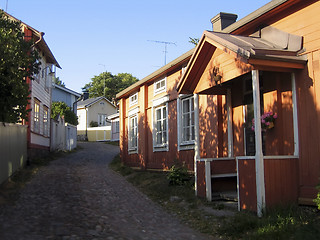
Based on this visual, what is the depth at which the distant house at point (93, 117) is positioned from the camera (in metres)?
40.6

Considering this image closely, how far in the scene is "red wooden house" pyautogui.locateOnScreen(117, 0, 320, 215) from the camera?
651 cm

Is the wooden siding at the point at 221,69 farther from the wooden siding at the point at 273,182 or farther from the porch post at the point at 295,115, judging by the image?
the wooden siding at the point at 273,182

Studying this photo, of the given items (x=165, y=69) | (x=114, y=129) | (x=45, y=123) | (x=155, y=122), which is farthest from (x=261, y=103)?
(x=114, y=129)

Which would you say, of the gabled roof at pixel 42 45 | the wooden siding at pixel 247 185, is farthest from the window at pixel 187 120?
the gabled roof at pixel 42 45

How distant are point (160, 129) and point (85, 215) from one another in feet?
21.9

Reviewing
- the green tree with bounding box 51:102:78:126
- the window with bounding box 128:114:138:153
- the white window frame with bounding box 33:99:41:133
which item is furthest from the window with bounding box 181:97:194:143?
the green tree with bounding box 51:102:78:126

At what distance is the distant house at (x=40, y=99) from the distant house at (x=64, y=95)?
10.6 metres

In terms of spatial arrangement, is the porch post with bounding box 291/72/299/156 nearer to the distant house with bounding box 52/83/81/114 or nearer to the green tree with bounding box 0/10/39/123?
the green tree with bounding box 0/10/39/123

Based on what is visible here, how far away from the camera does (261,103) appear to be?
8.05 meters

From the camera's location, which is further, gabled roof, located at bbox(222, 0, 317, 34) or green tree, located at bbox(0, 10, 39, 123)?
green tree, located at bbox(0, 10, 39, 123)

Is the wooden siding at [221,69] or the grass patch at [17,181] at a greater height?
the wooden siding at [221,69]

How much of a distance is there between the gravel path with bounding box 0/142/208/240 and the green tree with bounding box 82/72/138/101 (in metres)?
47.2

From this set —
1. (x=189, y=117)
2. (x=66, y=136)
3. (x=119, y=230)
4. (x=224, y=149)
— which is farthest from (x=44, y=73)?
(x=119, y=230)

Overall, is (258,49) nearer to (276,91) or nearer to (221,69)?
(276,91)
